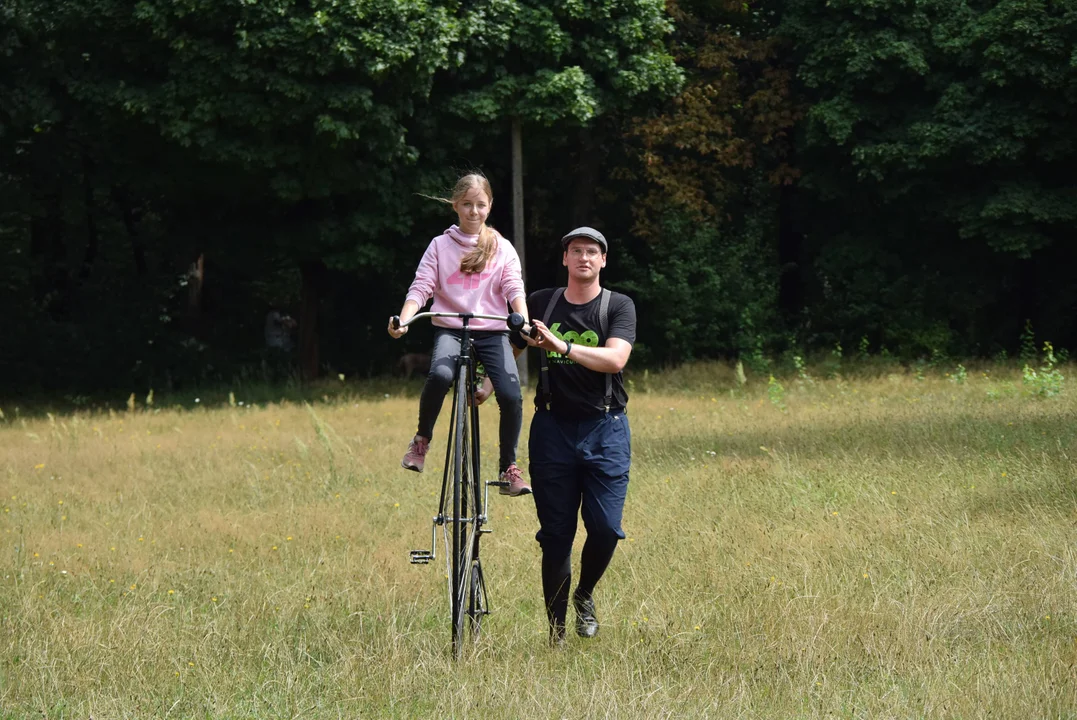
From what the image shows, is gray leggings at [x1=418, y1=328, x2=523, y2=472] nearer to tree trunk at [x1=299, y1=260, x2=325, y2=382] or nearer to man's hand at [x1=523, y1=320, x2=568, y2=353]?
A: man's hand at [x1=523, y1=320, x2=568, y2=353]

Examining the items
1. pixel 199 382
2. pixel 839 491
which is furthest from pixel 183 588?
pixel 199 382

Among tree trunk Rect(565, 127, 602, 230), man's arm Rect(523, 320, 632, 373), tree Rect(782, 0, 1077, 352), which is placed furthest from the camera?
tree trunk Rect(565, 127, 602, 230)

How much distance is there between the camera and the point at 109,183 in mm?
26047

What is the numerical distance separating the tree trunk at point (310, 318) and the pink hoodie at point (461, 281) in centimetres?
1975

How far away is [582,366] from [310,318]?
832 inches

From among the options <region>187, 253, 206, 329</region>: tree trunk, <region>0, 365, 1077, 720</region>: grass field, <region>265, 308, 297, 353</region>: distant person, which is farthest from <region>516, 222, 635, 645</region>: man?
<region>265, 308, 297, 353</region>: distant person

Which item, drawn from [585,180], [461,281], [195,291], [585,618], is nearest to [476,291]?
[461,281]

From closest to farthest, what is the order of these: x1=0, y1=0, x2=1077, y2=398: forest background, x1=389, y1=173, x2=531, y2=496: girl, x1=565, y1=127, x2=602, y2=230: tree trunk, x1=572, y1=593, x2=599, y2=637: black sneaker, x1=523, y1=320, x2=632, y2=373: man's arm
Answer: x1=523, y1=320, x2=632, y2=373: man's arm
x1=572, y1=593, x2=599, y2=637: black sneaker
x1=389, y1=173, x2=531, y2=496: girl
x1=0, y1=0, x2=1077, y2=398: forest background
x1=565, y1=127, x2=602, y2=230: tree trunk

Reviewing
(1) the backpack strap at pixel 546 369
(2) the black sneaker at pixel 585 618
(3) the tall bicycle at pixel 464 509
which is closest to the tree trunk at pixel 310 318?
(3) the tall bicycle at pixel 464 509

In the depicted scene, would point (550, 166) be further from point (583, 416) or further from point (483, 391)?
point (583, 416)

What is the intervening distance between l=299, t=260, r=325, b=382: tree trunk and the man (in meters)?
20.5

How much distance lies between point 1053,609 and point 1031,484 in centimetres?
323

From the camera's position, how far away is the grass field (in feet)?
18.9

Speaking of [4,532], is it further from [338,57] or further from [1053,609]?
[338,57]
